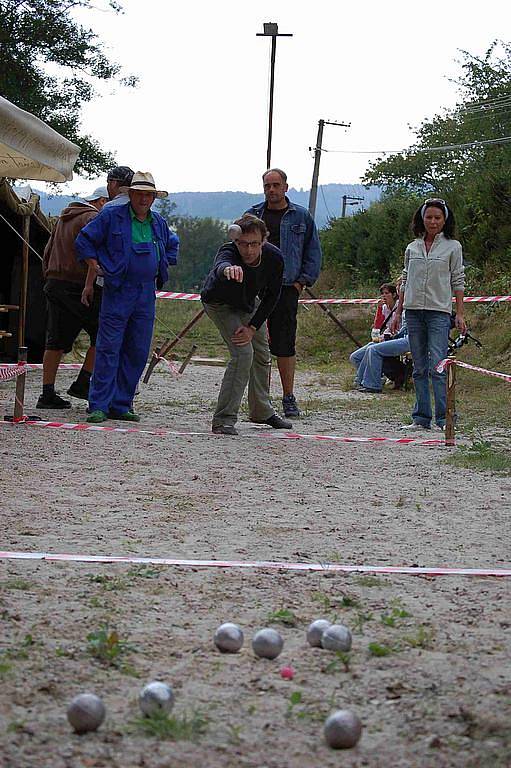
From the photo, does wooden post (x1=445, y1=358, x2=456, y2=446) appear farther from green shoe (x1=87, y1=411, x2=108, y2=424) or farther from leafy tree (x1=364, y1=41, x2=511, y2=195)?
leafy tree (x1=364, y1=41, x2=511, y2=195)

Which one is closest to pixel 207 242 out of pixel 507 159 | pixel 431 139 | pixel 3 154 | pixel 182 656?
pixel 431 139

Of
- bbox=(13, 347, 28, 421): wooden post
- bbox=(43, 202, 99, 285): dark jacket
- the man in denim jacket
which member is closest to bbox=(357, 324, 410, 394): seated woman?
the man in denim jacket

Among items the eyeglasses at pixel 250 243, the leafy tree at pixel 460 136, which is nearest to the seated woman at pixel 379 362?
the eyeglasses at pixel 250 243

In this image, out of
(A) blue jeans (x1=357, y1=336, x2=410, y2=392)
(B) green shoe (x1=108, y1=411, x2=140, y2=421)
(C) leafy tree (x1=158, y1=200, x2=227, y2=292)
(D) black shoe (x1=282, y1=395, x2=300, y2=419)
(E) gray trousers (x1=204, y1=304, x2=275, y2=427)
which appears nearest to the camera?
(E) gray trousers (x1=204, y1=304, x2=275, y2=427)

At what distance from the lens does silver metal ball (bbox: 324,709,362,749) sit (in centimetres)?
272

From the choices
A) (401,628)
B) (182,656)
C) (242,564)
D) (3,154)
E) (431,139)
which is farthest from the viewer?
(431,139)

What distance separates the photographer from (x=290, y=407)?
10.2 meters

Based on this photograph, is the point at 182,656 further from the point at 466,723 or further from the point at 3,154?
the point at 3,154

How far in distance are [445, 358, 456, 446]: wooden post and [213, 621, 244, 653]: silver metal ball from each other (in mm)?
5208

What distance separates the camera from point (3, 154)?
1023 cm

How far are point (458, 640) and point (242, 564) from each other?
3.77ft

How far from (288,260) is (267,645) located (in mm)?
6834

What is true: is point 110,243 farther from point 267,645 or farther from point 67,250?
point 267,645

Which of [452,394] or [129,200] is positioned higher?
[129,200]
